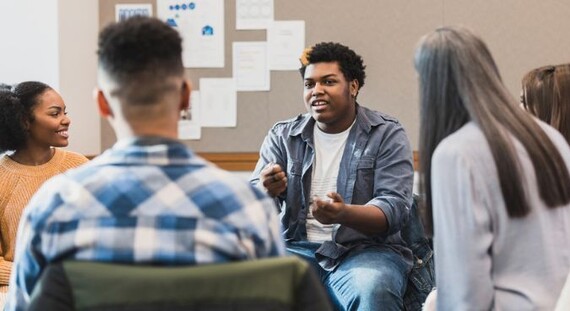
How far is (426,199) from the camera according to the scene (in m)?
1.82

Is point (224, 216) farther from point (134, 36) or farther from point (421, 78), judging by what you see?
point (421, 78)

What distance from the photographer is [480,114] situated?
1693 millimetres

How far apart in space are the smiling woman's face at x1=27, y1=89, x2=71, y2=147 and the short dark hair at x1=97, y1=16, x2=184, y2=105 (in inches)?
62.2

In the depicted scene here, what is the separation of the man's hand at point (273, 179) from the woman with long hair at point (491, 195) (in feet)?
3.06

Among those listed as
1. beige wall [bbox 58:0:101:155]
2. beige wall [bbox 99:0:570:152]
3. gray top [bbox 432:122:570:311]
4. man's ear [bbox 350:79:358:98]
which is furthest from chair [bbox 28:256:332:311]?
beige wall [bbox 99:0:570:152]

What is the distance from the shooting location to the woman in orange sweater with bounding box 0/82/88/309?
2.67 metres

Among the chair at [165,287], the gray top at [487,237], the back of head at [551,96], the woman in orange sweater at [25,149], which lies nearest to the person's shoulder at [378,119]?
the back of head at [551,96]

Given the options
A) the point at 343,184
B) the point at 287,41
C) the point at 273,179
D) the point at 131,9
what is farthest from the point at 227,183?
the point at 131,9

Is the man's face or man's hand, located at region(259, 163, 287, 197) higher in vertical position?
the man's face

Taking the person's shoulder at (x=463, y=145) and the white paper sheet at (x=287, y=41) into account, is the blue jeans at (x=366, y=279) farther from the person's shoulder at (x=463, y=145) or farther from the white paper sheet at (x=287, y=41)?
the white paper sheet at (x=287, y=41)

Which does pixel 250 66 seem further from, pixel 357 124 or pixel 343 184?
pixel 343 184

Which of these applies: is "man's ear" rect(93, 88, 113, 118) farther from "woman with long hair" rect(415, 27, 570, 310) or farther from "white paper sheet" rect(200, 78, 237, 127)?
"white paper sheet" rect(200, 78, 237, 127)

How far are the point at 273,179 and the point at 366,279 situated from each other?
0.44m

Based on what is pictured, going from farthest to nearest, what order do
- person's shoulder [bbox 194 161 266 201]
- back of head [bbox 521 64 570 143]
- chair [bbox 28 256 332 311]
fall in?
back of head [bbox 521 64 570 143] < person's shoulder [bbox 194 161 266 201] < chair [bbox 28 256 332 311]
